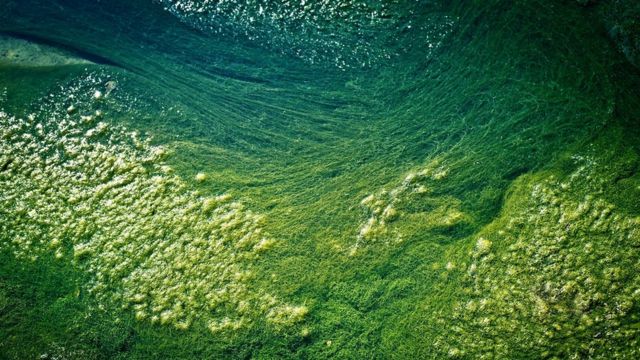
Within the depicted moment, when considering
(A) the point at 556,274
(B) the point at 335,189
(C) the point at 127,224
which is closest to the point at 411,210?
(B) the point at 335,189

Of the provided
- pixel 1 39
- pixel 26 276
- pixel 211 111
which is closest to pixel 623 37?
pixel 211 111

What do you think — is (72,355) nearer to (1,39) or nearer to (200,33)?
(200,33)

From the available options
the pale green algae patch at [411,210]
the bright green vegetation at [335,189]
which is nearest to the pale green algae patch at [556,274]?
the bright green vegetation at [335,189]

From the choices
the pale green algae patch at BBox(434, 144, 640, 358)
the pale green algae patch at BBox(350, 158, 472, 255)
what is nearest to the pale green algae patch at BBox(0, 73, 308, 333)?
the pale green algae patch at BBox(350, 158, 472, 255)

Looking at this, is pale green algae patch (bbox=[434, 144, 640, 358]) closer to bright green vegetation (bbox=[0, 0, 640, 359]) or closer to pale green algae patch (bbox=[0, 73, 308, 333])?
bright green vegetation (bbox=[0, 0, 640, 359])

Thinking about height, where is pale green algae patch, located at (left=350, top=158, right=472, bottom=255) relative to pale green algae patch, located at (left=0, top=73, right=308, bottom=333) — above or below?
above

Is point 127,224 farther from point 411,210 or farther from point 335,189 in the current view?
point 411,210

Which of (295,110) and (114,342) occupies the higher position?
(295,110)
